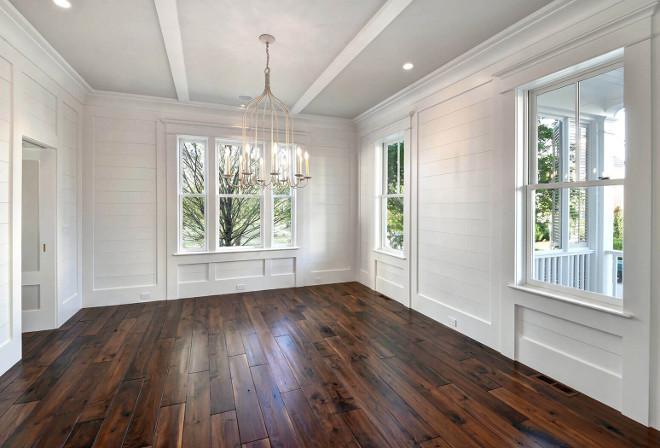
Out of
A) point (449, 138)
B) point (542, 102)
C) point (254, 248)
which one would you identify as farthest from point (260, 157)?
point (542, 102)

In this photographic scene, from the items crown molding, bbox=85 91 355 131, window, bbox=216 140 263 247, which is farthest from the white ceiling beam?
window, bbox=216 140 263 247

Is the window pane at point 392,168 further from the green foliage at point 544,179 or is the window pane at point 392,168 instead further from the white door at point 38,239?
the white door at point 38,239

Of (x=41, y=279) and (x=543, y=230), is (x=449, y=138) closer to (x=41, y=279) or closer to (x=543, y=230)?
(x=543, y=230)

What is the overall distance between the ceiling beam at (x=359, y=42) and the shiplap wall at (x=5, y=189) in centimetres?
289

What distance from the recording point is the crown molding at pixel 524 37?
6.89 feet

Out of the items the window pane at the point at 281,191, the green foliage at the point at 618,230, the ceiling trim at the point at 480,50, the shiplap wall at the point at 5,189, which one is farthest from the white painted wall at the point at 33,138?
the green foliage at the point at 618,230

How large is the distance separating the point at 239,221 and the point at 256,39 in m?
2.89

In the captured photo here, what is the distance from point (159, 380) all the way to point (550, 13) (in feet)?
13.6

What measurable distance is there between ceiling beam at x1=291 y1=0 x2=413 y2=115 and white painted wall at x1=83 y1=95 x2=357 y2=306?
54.9 inches

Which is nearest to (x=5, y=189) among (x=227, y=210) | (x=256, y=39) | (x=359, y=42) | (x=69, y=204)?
(x=69, y=204)

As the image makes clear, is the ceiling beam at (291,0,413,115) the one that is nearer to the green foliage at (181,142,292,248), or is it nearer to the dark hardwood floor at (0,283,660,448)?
the green foliage at (181,142,292,248)

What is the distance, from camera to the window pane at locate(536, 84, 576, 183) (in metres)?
2.54

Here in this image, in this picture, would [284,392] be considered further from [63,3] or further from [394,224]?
[63,3]

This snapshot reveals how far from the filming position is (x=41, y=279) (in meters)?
3.52
